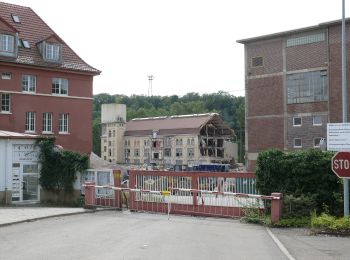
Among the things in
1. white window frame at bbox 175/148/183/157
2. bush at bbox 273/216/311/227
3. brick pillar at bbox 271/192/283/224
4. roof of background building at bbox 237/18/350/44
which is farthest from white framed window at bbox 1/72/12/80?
white window frame at bbox 175/148/183/157

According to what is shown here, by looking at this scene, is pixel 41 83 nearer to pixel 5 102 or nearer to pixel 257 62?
pixel 5 102

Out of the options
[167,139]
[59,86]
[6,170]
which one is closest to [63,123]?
[59,86]

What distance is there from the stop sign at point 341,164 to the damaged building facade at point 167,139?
90217mm

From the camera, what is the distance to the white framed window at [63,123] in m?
45.9

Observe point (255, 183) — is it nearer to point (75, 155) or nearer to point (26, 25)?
point (75, 155)

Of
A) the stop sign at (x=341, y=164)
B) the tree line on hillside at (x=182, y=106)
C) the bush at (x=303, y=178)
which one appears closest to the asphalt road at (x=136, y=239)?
the bush at (x=303, y=178)

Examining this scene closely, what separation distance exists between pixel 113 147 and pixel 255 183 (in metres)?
110

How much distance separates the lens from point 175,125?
11919 cm

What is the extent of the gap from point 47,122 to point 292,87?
31576 mm

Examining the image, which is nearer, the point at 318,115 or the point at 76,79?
the point at 76,79

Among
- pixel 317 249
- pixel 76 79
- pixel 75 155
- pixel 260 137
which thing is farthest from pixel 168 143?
pixel 317 249

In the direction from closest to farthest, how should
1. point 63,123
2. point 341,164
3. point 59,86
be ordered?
point 341,164 < point 63,123 < point 59,86

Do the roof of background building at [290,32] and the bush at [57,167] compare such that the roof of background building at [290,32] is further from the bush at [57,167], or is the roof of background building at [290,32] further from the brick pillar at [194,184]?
the brick pillar at [194,184]

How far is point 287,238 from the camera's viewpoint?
15.1 metres
